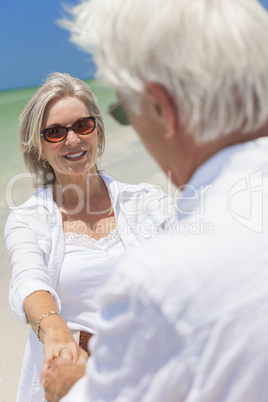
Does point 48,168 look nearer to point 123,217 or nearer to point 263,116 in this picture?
point 123,217

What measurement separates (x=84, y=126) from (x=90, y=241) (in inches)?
26.3

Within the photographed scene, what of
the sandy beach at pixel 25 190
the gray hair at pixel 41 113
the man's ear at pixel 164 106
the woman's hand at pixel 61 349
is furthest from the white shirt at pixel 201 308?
the sandy beach at pixel 25 190

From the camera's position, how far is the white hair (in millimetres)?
897

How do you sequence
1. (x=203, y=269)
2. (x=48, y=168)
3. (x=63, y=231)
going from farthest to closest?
(x=48, y=168) → (x=63, y=231) → (x=203, y=269)

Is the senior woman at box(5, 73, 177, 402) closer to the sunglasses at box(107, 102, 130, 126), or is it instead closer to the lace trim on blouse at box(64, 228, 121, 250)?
the lace trim on blouse at box(64, 228, 121, 250)

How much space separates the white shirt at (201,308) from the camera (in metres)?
0.83

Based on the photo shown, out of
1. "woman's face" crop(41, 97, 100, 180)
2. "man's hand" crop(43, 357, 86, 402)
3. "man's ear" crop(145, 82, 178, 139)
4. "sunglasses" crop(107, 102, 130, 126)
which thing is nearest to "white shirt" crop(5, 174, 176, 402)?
"woman's face" crop(41, 97, 100, 180)

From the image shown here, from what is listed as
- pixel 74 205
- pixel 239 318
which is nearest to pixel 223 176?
pixel 239 318

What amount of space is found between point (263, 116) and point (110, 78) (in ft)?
1.08

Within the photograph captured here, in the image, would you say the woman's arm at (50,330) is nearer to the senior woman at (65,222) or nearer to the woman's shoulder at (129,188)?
the senior woman at (65,222)

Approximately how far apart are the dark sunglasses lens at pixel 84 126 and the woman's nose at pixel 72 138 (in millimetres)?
30

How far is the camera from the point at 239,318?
2.76 ft

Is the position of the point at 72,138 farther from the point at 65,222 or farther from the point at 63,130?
the point at 65,222

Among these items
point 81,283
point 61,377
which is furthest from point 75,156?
point 61,377
